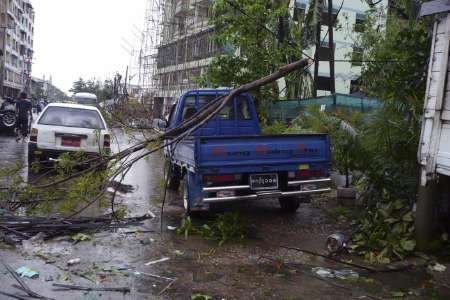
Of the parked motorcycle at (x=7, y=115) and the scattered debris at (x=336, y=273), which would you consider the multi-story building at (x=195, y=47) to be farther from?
the scattered debris at (x=336, y=273)

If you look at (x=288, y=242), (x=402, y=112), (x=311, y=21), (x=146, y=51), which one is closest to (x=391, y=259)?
(x=288, y=242)

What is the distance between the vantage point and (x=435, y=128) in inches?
250

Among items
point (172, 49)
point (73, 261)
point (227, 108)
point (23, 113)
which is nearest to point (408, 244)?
point (73, 261)

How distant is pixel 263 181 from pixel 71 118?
255 inches

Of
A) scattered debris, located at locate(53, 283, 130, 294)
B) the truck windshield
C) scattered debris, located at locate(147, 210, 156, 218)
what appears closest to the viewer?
scattered debris, located at locate(53, 283, 130, 294)

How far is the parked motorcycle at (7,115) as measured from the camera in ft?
70.7

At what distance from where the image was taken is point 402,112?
7.90 m

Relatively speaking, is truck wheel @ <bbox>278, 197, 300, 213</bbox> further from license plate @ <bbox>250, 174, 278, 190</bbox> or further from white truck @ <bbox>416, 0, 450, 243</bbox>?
white truck @ <bbox>416, 0, 450, 243</bbox>

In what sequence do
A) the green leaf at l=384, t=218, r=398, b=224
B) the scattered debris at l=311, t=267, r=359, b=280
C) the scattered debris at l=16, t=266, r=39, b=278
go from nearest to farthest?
the scattered debris at l=16, t=266, r=39, b=278
the scattered debris at l=311, t=267, r=359, b=280
the green leaf at l=384, t=218, r=398, b=224

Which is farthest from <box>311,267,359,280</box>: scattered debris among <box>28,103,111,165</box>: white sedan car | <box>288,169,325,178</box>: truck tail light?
<box>28,103,111,165</box>: white sedan car

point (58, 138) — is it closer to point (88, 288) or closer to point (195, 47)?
point (88, 288)

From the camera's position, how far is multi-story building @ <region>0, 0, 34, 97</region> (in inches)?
2933

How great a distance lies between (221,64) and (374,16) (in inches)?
264

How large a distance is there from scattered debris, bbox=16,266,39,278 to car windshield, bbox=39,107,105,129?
7.09 meters
